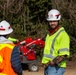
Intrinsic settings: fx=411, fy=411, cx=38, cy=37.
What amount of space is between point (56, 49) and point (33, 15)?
32.5ft

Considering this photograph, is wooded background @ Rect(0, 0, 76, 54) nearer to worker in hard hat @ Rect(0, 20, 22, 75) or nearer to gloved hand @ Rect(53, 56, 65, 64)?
gloved hand @ Rect(53, 56, 65, 64)

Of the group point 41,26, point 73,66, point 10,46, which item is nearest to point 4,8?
point 41,26

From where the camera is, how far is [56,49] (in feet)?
22.9

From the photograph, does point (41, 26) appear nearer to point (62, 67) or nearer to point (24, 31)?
point (24, 31)

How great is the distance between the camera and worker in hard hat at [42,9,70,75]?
→ 6910 millimetres

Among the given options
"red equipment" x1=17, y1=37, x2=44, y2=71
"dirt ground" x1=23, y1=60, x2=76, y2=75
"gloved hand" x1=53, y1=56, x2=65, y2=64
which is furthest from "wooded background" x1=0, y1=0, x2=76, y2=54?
"gloved hand" x1=53, y1=56, x2=65, y2=64

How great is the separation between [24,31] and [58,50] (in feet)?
30.8

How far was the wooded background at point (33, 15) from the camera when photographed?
16.0 m

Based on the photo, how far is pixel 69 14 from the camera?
1606cm

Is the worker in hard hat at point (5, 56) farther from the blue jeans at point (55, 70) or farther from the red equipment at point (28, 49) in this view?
the red equipment at point (28, 49)

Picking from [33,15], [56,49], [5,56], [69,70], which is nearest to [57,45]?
[56,49]

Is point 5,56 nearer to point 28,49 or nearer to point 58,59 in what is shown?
point 58,59

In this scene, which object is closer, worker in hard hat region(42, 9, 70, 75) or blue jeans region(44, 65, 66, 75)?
worker in hard hat region(42, 9, 70, 75)

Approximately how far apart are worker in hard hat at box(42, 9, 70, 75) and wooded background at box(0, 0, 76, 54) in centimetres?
863
